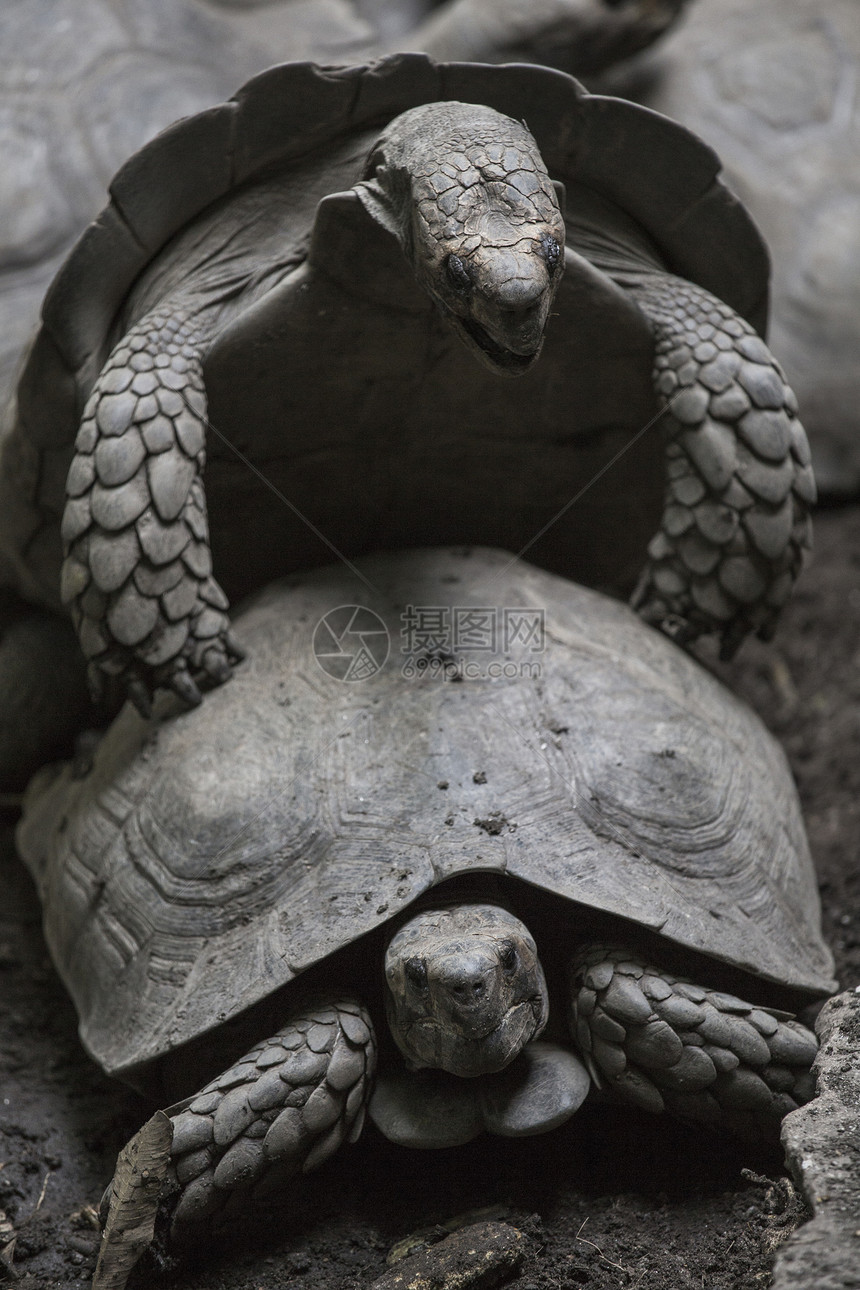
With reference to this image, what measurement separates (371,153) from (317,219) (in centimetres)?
16

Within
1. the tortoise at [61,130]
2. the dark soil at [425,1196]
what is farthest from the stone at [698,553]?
the tortoise at [61,130]

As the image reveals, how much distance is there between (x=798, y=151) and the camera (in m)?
4.80

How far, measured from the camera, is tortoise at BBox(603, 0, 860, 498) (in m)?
4.60

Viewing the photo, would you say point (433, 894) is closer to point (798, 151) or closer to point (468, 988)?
point (468, 988)

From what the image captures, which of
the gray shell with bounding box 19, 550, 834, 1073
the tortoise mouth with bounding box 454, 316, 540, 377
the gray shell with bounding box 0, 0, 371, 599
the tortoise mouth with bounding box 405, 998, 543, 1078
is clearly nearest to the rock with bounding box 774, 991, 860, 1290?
the gray shell with bounding box 19, 550, 834, 1073

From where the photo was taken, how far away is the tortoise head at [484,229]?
77.9 inches

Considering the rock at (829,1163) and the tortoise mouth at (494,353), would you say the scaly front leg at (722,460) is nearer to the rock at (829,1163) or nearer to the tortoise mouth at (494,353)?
the tortoise mouth at (494,353)

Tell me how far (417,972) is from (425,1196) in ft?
1.73

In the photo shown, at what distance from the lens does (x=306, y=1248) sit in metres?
2.14

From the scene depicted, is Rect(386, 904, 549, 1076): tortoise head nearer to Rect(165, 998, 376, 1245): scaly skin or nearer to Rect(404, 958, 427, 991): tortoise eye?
Rect(404, 958, 427, 991): tortoise eye

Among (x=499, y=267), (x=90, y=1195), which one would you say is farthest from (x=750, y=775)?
(x=90, y=1195)

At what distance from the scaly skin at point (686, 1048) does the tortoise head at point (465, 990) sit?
12cm

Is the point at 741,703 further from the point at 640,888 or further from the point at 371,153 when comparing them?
the point at 371,153

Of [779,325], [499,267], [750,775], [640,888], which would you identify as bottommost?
[779,325]
